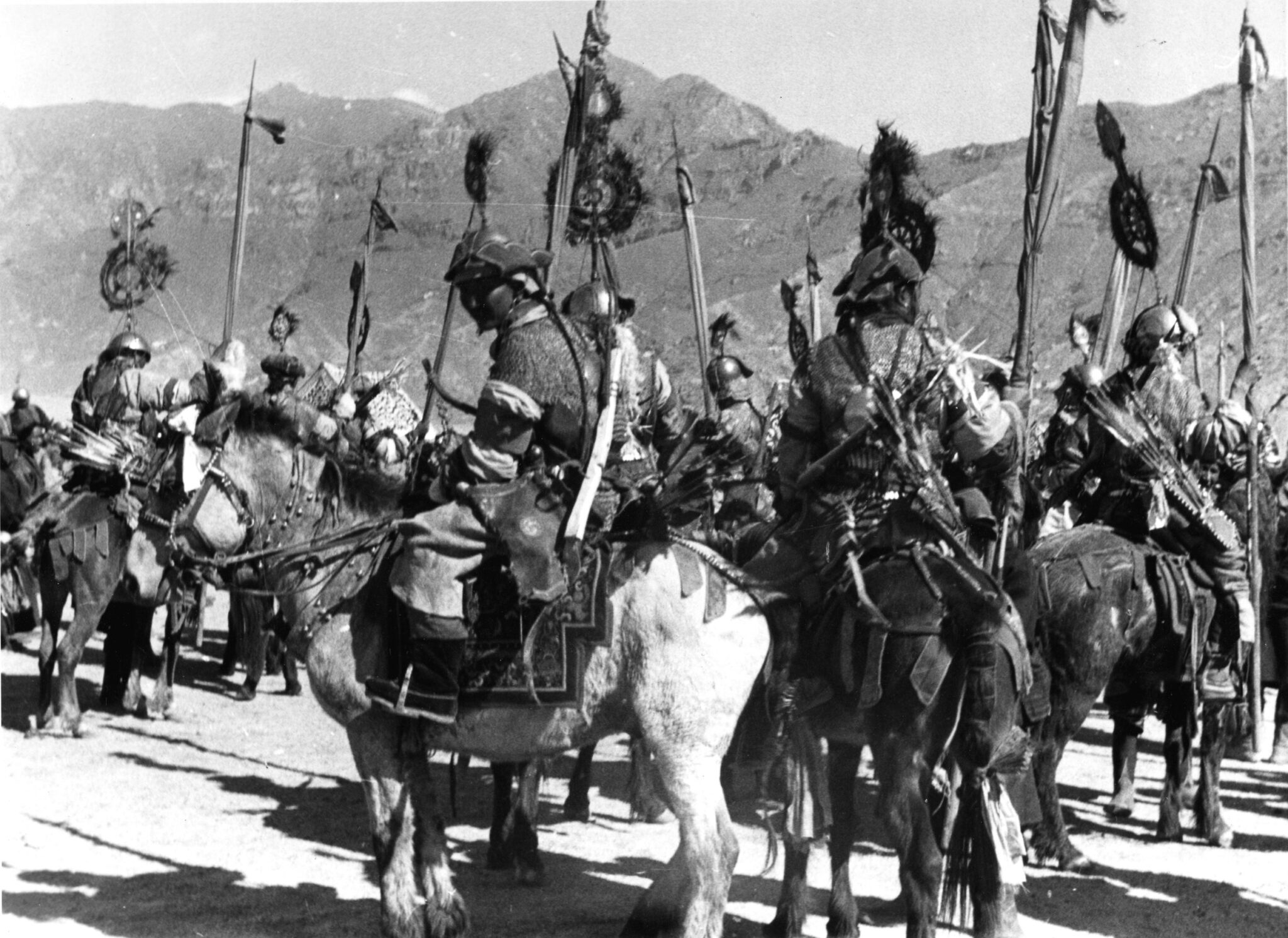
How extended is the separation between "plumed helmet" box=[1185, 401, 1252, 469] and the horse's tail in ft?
10.7

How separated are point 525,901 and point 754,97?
572 cm

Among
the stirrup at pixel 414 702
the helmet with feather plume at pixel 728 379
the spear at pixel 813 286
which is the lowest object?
the stirrup at pixel 414 702

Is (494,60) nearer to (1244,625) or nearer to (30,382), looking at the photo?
(1244,625)

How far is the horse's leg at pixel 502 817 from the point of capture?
8625 mm

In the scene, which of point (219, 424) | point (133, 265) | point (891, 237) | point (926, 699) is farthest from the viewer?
point (133, 265)

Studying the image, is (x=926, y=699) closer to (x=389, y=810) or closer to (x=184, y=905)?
(x=389, y=810)

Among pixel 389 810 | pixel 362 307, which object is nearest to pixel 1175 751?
pixel 389 810

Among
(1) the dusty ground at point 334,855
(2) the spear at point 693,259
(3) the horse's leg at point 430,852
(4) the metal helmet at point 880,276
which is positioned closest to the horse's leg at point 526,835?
(1) the dusty ground at point 334,855

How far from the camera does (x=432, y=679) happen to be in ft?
22.4

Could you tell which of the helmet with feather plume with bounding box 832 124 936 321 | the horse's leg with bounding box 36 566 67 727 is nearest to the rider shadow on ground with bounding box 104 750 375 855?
the horse's leg with bounding box 36 566 67 727

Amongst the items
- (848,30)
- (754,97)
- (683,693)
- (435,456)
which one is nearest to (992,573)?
(683,693)

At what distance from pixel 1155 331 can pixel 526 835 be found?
444 cm

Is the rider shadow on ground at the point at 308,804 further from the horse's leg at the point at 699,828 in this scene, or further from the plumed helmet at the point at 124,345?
the plumed helmet at the point at 124,345

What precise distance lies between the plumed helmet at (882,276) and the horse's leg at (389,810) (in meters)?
2.70
